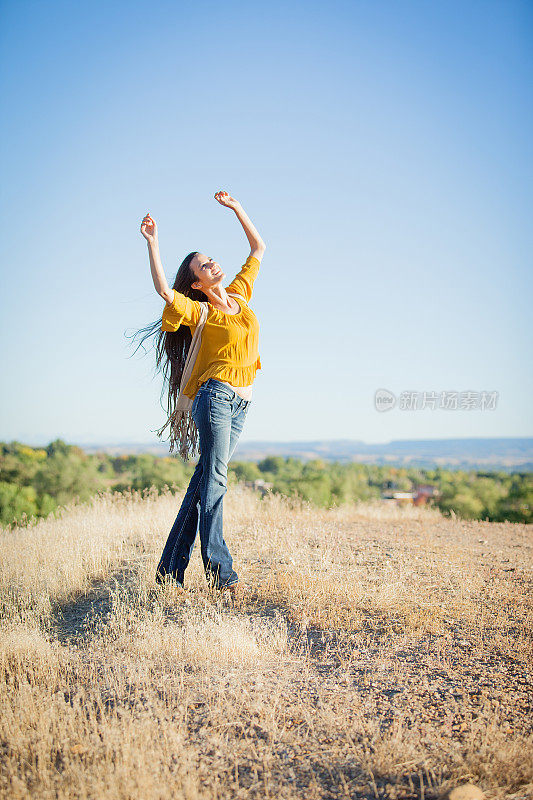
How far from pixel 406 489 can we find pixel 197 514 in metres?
65.5

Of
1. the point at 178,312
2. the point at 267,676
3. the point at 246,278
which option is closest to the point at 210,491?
the point at 178,312

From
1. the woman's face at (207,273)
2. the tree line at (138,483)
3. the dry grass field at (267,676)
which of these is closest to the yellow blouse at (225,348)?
the woman's face at (207,273)

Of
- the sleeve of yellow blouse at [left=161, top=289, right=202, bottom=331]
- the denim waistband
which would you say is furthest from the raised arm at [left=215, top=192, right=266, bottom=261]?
the denim waistband

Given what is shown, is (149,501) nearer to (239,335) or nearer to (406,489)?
(239,335)

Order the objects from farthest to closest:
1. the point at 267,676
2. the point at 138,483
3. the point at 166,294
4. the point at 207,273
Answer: the point at 138,483
the point at 207,273
the point at 166,294
the point at 267,676

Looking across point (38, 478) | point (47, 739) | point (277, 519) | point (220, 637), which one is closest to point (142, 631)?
point (220, 637)

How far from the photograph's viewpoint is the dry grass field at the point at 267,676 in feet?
6.72

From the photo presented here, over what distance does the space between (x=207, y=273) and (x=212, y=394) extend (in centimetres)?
87

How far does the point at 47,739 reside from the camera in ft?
7.28

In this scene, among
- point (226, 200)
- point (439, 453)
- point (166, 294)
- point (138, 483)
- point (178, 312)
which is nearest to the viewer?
point (166, 294)

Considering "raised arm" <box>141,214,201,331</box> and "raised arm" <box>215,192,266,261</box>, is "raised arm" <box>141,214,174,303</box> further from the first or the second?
"raised arm" <box>215,192,266,261</box>

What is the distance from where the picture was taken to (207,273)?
13.1 ft

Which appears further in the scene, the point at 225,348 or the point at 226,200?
the point at 226,200

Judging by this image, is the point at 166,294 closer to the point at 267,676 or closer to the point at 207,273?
the point at 207,273
